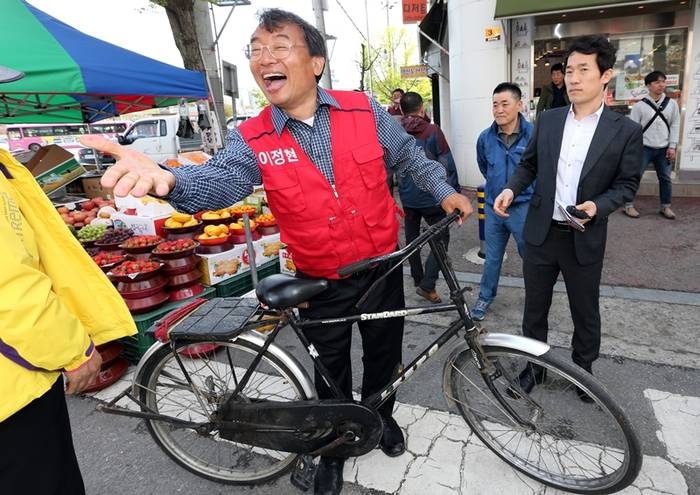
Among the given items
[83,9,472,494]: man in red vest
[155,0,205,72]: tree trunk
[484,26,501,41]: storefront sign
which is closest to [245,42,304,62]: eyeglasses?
[83,9,472,494]: man in red vest

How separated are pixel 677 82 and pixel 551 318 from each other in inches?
255

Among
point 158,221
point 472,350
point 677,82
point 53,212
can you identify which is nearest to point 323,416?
point 472,350

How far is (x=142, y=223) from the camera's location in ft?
14.6

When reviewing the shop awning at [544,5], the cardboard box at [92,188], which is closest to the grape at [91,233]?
the cardboard box at [92,188]

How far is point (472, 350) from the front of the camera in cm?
213

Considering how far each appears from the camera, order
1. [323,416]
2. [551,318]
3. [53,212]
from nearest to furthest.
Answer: [53,212]
[323,416]
[551,318]

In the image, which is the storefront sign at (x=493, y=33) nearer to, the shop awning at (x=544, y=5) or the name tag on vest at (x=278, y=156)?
the shop awning at (x=544, y=5)

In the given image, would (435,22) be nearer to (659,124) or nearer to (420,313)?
(659,124)

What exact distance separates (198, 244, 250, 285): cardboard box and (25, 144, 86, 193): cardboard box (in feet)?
10.1

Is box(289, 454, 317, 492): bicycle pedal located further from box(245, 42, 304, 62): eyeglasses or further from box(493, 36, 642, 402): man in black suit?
box(245, 42, 304, 62): eyeglasses

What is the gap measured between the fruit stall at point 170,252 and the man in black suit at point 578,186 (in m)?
2.36

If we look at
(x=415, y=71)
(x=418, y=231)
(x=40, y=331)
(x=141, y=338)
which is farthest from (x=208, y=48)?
(x=40, y=331)

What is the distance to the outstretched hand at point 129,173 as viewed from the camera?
4.57 feet

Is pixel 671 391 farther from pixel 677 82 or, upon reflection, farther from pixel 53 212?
pixel 677 82
